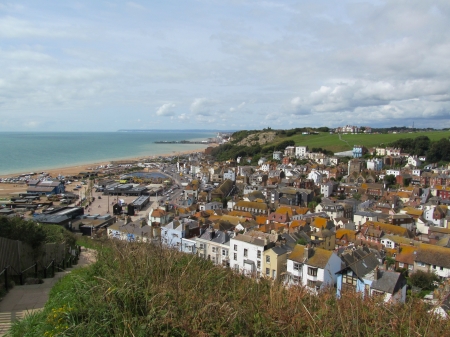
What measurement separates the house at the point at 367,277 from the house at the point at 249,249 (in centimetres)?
318

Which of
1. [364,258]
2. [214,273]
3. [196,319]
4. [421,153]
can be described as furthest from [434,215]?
[421,153]

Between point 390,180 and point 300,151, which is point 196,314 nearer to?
point 390,180

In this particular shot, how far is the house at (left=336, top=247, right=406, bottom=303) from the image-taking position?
10.9 m

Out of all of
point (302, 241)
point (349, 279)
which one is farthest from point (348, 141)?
point (349, 279)

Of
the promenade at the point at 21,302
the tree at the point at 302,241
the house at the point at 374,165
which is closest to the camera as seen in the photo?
the promenade at the point at 21,302

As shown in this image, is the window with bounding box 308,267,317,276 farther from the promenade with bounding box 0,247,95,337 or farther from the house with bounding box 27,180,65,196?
the house with bounding box 27,180,65,196

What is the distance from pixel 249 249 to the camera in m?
14.7

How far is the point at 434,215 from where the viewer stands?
2561 cm

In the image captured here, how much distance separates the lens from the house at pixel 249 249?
14.5 m

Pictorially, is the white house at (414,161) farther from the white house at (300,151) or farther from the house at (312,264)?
the house at (312,264)

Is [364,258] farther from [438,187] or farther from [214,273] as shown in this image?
[438,187]

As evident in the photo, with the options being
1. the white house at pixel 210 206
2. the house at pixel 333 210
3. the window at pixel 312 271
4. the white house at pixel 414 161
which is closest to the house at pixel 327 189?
the house at pixel 333 210

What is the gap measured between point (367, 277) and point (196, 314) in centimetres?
954

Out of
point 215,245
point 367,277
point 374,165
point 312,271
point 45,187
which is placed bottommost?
point 45,187
